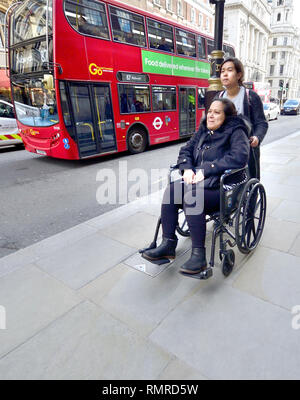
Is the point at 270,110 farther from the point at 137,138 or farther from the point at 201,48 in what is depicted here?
the point at 137,138

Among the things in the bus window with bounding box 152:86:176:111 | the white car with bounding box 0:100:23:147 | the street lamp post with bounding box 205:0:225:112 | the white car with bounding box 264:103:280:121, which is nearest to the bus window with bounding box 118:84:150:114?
the bus window with bounding box 152:86:176:111

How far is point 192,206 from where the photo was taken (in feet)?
7.22

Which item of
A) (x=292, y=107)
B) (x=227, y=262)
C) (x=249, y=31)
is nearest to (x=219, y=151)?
(x=227, y=262)

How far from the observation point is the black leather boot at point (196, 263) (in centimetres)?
210

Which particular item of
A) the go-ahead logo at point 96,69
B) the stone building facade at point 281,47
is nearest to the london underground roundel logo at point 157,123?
the go-ahead logo at point 96,69

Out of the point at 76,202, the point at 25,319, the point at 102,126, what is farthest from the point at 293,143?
the point at 25,319

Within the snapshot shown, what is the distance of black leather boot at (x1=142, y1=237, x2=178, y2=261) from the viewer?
2.32 m

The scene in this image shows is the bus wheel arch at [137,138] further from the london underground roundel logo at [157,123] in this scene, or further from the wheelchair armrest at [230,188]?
the wheelchair armrest at [230,188]

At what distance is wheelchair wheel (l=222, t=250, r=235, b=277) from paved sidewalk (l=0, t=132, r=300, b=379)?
0.23 feet

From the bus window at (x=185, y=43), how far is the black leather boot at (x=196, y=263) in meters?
9.10

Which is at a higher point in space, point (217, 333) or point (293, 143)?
point (293, 143)
